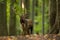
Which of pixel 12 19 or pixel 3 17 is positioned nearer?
pixel 3 17

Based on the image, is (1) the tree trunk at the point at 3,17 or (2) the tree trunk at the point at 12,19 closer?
(1) the tree trunk at the point at 3,17

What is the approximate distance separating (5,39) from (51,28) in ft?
6.65

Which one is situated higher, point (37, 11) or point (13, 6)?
point (13, 6)

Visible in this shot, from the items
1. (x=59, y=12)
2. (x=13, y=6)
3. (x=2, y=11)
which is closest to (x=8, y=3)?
(x=13, y=6)

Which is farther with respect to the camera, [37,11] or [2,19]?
[37,11]

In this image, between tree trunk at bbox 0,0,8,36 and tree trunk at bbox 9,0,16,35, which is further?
tree trunk at bbox 9,0,16,35

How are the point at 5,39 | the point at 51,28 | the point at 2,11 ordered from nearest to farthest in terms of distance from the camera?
the point at 5,39 → the point at 2,11 → the point at 51,28

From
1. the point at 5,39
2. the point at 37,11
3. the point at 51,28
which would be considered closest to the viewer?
the point at 5,39

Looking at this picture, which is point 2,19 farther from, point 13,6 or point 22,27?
point 22,27

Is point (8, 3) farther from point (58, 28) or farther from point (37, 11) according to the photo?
point (37, 11)

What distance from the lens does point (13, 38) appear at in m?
3.21

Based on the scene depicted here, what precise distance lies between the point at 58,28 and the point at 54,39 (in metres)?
1.17

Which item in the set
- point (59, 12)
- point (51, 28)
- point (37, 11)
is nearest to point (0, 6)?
point (59, 12)

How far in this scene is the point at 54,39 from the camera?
3291 millimetres
